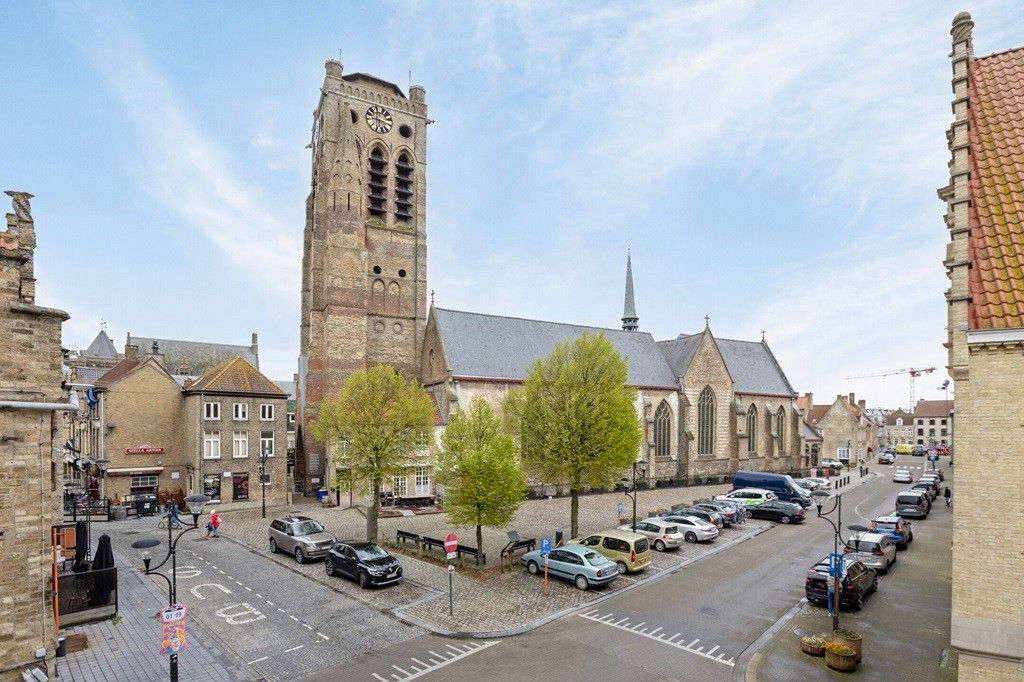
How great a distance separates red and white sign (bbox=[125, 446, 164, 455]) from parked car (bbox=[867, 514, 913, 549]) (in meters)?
45.6

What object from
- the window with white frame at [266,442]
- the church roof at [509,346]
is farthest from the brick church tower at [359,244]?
the church roof at [509,346]

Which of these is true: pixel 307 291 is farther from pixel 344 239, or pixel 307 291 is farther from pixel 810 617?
pixel 810 617

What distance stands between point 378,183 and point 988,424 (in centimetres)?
4614

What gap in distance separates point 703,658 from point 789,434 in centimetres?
5204

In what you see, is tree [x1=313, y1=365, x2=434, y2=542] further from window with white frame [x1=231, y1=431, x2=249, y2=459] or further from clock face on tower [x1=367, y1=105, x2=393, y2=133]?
clock face on tower [x1=367, y1=105, x2=393, y2=133]

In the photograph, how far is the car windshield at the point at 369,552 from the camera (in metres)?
21.4

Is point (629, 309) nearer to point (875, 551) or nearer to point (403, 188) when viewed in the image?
point (403, 188)

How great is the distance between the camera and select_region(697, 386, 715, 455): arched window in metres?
52.9

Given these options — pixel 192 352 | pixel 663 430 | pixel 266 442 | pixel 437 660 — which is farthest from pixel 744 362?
pixel 192 352

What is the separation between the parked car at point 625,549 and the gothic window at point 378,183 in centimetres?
3496

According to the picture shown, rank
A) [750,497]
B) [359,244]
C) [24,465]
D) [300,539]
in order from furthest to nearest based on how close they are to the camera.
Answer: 1. [359,244]
2. [750,497]
3. [300,539]
4. [24,465]

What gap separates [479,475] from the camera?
22953mm

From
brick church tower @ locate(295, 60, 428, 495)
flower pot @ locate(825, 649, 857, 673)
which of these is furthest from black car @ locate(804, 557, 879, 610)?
brick church tower @ locate(295, 60, 428, 495)

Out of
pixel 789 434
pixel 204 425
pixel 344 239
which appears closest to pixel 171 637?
pixel 204 425
